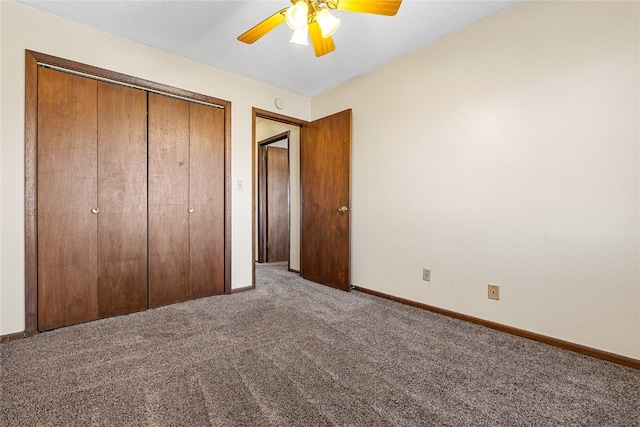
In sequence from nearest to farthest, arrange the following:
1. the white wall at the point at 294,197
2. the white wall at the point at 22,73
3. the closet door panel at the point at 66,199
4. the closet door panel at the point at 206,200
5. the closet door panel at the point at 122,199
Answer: the white wall at the point at 22,73
the closet door panel at the point at 66,199
the closet door panel at the point at 122,199
the closet door panel at the point at 206,200
the white wall at the point at 294,197

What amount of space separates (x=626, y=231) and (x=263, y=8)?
282 centimetres

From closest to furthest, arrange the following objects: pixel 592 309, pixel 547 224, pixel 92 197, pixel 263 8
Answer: pixel 592 309
pixel 547 224
pixel 263 8
pixel 92 197

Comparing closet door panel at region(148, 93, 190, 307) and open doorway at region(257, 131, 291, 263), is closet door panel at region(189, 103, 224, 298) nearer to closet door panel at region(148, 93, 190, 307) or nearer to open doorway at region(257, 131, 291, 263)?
closet door panel at region(148, 93, 190, 307)

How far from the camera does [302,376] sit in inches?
66.1

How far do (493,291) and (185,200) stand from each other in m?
2.88

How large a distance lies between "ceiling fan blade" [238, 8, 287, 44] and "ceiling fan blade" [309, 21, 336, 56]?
22 centimetres

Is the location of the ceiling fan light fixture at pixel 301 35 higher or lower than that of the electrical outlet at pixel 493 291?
higher

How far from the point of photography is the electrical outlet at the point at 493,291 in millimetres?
2350

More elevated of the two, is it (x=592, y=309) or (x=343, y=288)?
(x=592, y=309)

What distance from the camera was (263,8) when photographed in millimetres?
2248

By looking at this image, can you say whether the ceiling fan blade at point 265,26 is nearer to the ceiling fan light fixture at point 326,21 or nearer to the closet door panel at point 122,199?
the ceiling fan light fixture at point 326,21

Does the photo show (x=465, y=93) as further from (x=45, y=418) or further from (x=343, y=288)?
(x=45, y=418)

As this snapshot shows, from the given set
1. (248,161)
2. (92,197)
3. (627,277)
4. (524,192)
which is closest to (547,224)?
(524,192)

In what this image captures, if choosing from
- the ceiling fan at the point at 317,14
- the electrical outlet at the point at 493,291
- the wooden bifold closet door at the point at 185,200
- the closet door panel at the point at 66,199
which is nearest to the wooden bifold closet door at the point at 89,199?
the closet door panel at the point at 66,199
